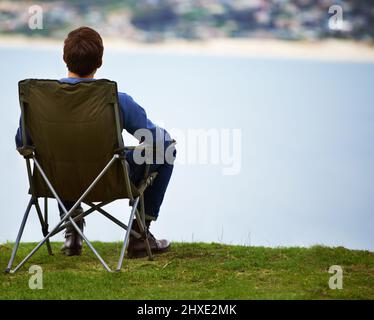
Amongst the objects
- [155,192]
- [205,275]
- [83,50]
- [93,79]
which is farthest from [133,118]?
[205,275]

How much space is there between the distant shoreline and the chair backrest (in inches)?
248

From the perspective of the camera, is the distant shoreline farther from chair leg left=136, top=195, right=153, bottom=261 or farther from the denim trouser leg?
chair leg left=136, top=195, right=153, bottom=261

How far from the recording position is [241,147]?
8.36m

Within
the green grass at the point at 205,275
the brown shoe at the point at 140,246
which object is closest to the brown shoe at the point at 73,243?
the green grass at the point at 205,275

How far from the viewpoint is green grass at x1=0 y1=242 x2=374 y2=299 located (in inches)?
143

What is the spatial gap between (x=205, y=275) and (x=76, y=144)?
2.50ft

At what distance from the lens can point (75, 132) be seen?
13.2ft

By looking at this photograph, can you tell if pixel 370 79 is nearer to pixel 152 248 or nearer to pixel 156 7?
pixel 156 7

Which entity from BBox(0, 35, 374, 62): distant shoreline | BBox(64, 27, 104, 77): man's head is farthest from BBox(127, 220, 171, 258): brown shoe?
BBox(0, 35, 374, 62): distant shoreline

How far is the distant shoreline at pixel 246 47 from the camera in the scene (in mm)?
10422

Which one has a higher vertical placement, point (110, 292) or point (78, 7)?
point (78, 7)

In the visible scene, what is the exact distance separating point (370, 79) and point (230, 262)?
6012mm

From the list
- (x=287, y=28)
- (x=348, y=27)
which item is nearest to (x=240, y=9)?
(x=287, y=28)

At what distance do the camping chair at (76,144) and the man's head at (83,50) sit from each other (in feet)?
0.64
